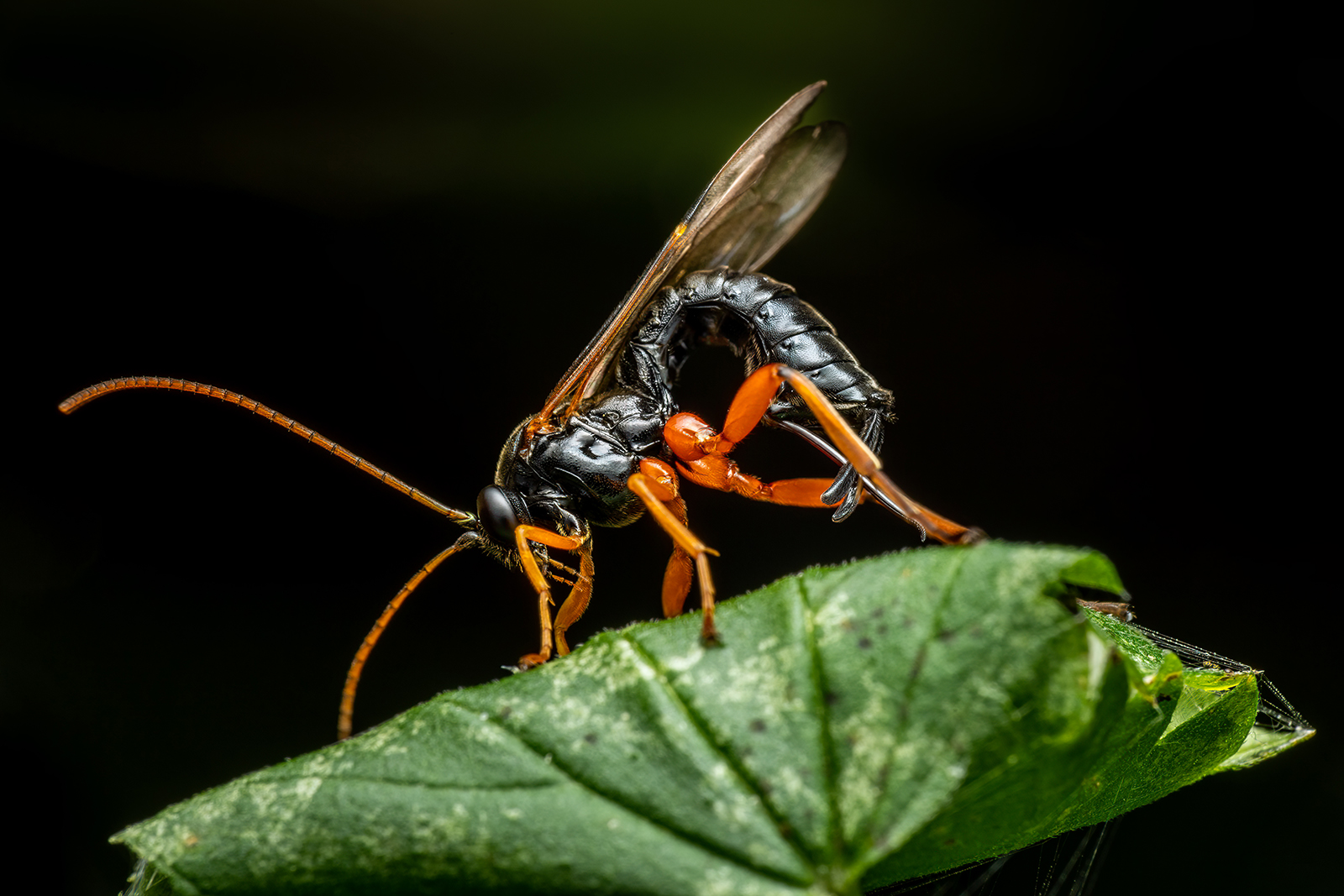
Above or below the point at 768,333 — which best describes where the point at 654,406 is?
below

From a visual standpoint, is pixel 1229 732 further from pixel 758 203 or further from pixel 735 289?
pixel 758 203

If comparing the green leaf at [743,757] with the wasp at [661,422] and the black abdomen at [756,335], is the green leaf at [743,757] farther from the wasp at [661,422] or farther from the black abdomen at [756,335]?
the black abdomen at [756,335]

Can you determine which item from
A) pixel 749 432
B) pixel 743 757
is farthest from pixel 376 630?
pixel 743 757

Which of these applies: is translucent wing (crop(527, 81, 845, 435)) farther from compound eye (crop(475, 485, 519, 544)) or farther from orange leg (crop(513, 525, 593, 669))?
orange leg (crop(513, 525, 593, 669))

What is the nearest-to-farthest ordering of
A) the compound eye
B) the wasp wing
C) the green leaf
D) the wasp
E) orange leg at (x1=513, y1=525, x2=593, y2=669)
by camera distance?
the green leaf → orange leg at (x1=513, y1=525, x2=593, y2=669) → the wasp → the compound eye → the wasp wing

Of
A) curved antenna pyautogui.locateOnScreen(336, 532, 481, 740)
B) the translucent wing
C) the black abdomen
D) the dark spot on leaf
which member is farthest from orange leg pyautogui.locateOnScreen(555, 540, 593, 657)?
the dark spot on leaf

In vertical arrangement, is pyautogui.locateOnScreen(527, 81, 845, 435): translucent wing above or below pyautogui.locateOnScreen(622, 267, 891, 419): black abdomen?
above

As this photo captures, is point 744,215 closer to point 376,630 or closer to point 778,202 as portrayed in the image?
point 778,202
